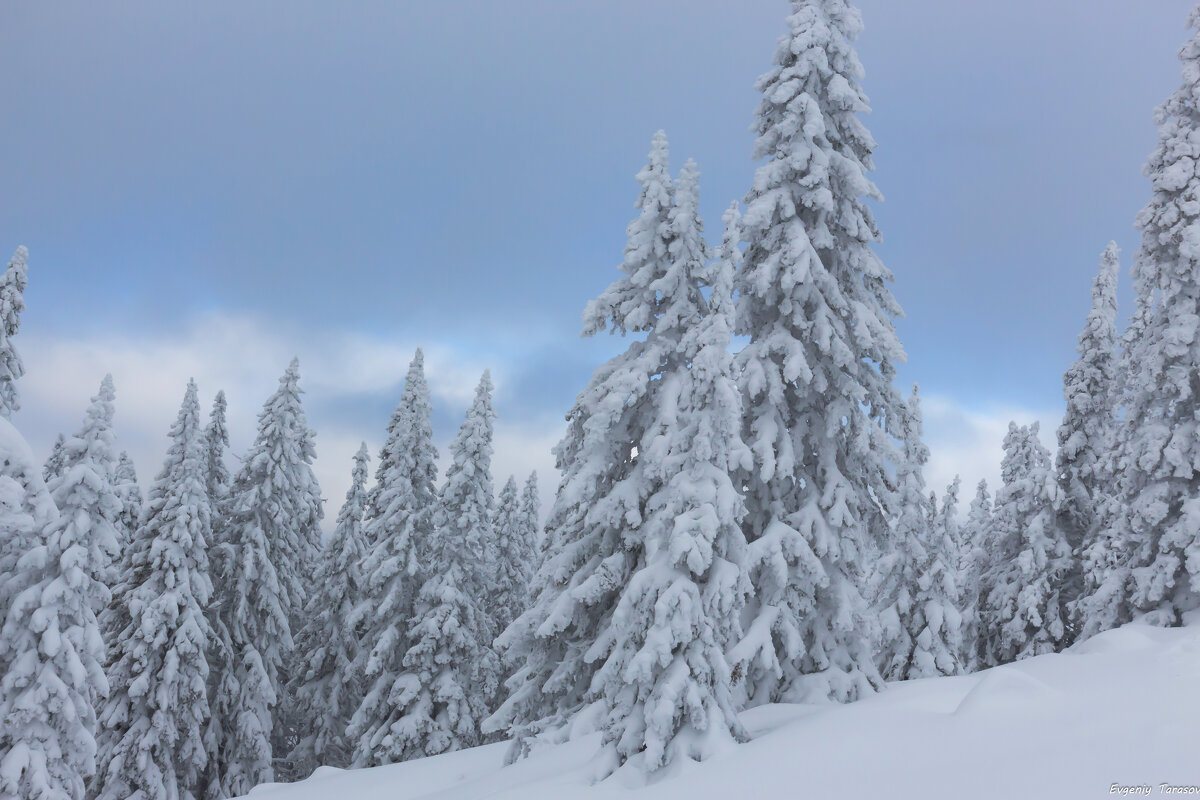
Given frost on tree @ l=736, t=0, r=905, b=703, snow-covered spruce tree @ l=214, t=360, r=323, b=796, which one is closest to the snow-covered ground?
frost on tree @ l=736, t=0, r=905, b=703

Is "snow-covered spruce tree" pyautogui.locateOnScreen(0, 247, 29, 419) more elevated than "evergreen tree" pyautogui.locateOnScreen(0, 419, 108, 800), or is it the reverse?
"snow-covered spruce tree" pyautogui.locateOnScreen(0, 247, 29, 419)

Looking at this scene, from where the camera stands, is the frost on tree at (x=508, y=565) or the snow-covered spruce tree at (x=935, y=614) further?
the frost on tree at (x=508, y=565)

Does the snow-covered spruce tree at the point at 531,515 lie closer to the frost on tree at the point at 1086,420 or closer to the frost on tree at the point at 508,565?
the frost on tree at the point at 508,565

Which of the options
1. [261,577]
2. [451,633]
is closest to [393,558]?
[451,633]

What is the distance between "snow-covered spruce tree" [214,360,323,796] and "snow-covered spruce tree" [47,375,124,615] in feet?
27.5

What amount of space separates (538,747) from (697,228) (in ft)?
34.1

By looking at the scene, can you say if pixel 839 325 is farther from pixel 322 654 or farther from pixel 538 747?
pixel 322 654

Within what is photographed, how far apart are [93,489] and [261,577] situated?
34.0 ft

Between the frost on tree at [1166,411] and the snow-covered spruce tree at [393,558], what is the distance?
72.2ft

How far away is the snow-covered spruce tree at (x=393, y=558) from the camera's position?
26.6 metres

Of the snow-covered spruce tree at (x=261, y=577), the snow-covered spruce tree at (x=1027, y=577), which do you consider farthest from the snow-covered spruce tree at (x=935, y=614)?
the snow-covered spruce tree at (x=261, y=577)

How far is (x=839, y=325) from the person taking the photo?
14.0 m

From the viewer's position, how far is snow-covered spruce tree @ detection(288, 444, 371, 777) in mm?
30516

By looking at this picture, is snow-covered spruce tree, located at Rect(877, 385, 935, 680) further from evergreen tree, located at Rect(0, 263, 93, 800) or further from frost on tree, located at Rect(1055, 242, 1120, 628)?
evergreen tree, located at Rect(0, 263, 93, 800)
